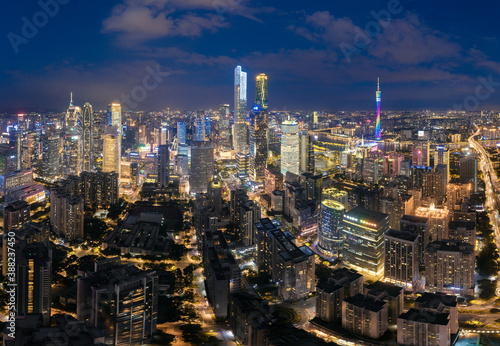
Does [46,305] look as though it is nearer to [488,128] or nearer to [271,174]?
[271,174]

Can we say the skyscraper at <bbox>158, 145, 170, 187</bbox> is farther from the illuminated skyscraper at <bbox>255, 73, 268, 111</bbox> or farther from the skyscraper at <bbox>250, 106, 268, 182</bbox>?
the illuminated skyscraper at <bbox>255, 73, 268, 111</bbox>

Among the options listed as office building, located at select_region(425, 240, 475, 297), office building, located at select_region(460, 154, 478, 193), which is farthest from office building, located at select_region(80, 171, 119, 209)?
office building, located at select_region(460, 154, 478, 193)

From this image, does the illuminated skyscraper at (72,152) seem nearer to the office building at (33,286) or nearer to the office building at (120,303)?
the office building at (33,286)

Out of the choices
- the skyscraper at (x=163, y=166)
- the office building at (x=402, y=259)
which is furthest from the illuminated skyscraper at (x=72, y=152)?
the office building at (x=402, y=259)

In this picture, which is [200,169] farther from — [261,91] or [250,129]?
[261,91]

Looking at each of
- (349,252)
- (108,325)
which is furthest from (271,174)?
(108,325)

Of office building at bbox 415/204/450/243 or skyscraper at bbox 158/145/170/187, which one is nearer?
office building at bbox 415/204/450/243

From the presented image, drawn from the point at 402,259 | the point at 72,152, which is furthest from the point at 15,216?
the point at 72,152
